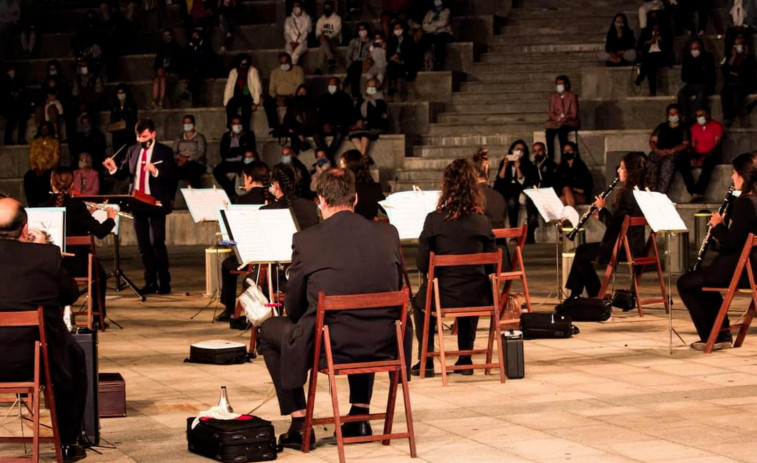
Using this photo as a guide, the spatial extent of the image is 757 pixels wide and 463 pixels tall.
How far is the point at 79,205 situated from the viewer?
1186cm

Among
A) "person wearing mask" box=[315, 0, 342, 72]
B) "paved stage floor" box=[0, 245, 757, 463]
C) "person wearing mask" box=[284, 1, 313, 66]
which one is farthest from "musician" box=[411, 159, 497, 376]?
"person wearing mask" box=[284, 1, 313, 66]

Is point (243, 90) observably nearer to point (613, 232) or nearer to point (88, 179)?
point (88, 179)

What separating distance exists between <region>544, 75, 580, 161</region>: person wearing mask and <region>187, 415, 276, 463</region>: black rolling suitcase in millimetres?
14268

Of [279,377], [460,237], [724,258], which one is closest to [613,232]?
[724,258]

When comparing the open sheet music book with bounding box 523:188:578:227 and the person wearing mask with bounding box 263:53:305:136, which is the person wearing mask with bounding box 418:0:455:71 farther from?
the open sheet music book with bounding box 523:188:578:227

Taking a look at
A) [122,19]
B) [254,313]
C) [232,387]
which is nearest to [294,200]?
[232,387]

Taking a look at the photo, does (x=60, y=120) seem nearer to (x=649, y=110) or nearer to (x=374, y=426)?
(x=649, y=110)

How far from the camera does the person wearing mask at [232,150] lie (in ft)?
71.5

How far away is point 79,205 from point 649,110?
37.3ft

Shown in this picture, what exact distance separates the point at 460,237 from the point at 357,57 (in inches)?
549

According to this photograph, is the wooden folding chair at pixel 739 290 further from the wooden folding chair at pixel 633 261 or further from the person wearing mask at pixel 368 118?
the person wearing mask at pixel 368 118

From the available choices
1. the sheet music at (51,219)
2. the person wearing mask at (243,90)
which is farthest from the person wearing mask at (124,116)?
the sheet music at (51,219)

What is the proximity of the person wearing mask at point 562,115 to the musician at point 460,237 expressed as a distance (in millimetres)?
11517

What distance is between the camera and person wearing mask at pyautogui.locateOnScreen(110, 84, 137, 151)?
2248 cm
